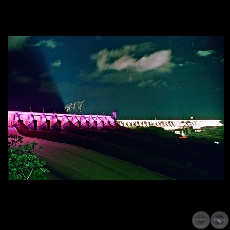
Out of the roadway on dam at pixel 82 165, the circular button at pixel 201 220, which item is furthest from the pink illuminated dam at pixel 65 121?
the circular button at pixel 201 220

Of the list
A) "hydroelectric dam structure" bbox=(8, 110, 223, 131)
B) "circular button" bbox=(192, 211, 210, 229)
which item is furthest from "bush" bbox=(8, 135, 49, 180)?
"circular button" bbox=(192, 211, 210, 229)

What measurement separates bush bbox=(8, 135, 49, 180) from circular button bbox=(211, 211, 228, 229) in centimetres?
212

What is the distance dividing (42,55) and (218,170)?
2623mm

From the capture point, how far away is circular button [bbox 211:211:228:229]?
10.3 ft

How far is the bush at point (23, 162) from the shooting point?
3311 millimetres

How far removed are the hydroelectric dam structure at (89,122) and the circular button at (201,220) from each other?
1091 mm

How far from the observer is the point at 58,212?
10.7 ft

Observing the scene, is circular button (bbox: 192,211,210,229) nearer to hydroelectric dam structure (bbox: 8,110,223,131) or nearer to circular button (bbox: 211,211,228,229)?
circular button (bbox: 211,211,228,229)

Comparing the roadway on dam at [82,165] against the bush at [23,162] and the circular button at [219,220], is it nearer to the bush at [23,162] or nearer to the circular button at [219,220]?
the bush at [23,162]

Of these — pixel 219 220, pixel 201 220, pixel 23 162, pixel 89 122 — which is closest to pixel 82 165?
pixel 89 122

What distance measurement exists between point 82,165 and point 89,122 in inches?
24.3

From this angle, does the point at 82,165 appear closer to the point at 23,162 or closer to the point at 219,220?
the point at 23,162

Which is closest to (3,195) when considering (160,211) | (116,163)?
(116,163)

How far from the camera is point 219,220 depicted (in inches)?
124
